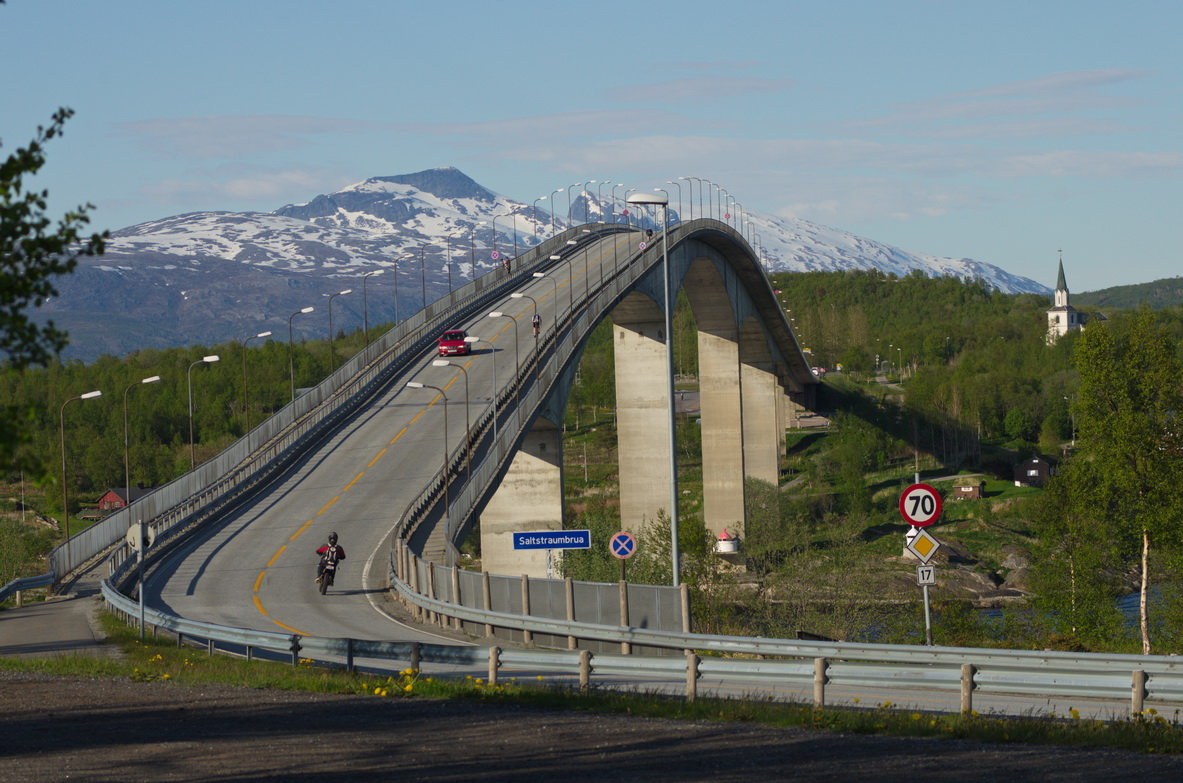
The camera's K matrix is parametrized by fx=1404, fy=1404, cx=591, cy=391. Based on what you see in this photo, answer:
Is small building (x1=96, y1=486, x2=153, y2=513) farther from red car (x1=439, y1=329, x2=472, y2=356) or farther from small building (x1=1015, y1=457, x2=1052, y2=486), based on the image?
small building (x1=1015, y1=457, x2=1052, y2=486)

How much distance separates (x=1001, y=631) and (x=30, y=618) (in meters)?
36.3

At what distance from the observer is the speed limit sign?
20.7 m

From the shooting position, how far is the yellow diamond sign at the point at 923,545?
66.6ft

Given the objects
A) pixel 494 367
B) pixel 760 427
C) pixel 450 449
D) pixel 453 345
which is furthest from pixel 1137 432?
pixel 760 427

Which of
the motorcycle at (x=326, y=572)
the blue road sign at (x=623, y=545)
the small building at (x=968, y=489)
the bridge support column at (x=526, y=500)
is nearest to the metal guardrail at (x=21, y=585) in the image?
the motorcycle at (x=326, y=572)

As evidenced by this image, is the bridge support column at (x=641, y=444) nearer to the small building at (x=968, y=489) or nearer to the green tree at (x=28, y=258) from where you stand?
the small building at (x=968, y=489)

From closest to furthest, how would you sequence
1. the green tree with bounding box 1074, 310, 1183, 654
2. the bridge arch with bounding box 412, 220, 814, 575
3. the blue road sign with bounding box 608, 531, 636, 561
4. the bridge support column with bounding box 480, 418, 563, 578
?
the blue road sign with bounding box 608, 531, 636, 561 < the green tree with bounding box 1074, 310, 1183, 654 < the bridge arch with bounding box 412, 220, 814, 575 < the bridge support column with bounding box 480, 418, 563, 578

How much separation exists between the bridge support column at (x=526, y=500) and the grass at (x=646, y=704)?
42.6 metres

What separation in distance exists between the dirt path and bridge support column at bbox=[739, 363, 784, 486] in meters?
103

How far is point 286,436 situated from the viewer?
63.6 m

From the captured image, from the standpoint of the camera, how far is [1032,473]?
13238cm

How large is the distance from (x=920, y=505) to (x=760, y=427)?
10320 centimetres

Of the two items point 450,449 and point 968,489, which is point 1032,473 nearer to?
point 968,489

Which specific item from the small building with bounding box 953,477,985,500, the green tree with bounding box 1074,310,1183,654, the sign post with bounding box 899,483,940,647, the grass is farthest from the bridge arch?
the green tree with bounding box 1074,310,1183,654
